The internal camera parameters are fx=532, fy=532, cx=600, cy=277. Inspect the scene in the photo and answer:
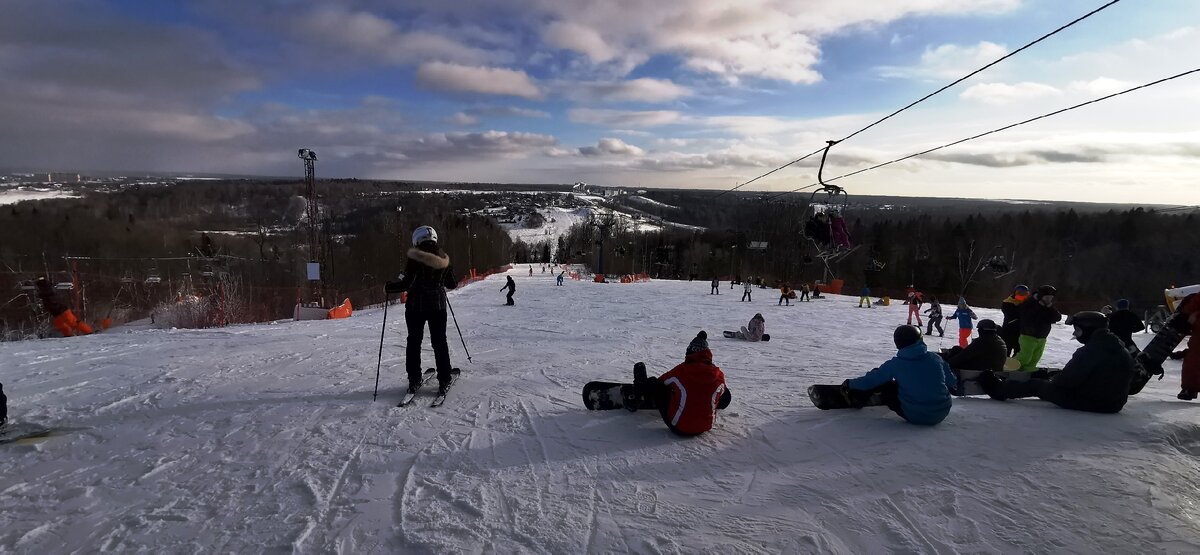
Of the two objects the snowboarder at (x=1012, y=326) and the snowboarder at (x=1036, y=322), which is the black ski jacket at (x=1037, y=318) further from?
the snowboarder at (x=1012, y=326)

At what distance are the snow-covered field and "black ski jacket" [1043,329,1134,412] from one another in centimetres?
Answer: 17

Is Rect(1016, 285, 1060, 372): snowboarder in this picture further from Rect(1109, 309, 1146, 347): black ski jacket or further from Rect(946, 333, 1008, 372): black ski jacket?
Rect(946, 333, 1008, 372): black ski jacket

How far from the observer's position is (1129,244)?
65688 millimetres

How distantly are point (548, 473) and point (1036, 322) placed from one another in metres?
7.94

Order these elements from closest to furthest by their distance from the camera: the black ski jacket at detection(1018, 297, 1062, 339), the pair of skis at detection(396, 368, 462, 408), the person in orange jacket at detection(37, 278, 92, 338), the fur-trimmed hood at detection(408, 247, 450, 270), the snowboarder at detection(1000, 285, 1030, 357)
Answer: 1. the fur-trimmed hood at detection(408, 247, 450, 270)
2. the pair of skis at detection(396, 368, 462, 408)
3. the black ski jacket at detection(1018, 297, 1062, 339)
4. the snowboarder at detection(1000, 285, 1030, 357)
5. the person in orange jacket at detection(37, 278, 92, 338)

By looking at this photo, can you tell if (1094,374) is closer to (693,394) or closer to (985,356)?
(985,356)

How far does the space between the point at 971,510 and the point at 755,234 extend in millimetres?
54959

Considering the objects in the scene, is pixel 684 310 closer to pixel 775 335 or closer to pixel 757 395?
pixel 775 335

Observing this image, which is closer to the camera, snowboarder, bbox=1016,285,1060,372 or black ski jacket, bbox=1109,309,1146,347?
snowboarder, bbox=1016,285,1060,372

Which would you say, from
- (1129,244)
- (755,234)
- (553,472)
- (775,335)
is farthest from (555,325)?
(1129,244)

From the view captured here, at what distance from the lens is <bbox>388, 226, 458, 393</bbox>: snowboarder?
557 centimetres

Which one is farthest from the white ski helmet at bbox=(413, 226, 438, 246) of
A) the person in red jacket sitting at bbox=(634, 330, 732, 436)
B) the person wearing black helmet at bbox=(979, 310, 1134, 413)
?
the person wearing black helmet at bbox=(979, 310, 1134, 413)

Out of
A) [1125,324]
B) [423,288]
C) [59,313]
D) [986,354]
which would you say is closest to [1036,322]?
[1125,324]

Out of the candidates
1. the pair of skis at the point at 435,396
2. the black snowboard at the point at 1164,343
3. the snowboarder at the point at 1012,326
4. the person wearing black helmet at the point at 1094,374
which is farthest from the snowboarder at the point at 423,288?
the snowboarder at the point at 1012,326
